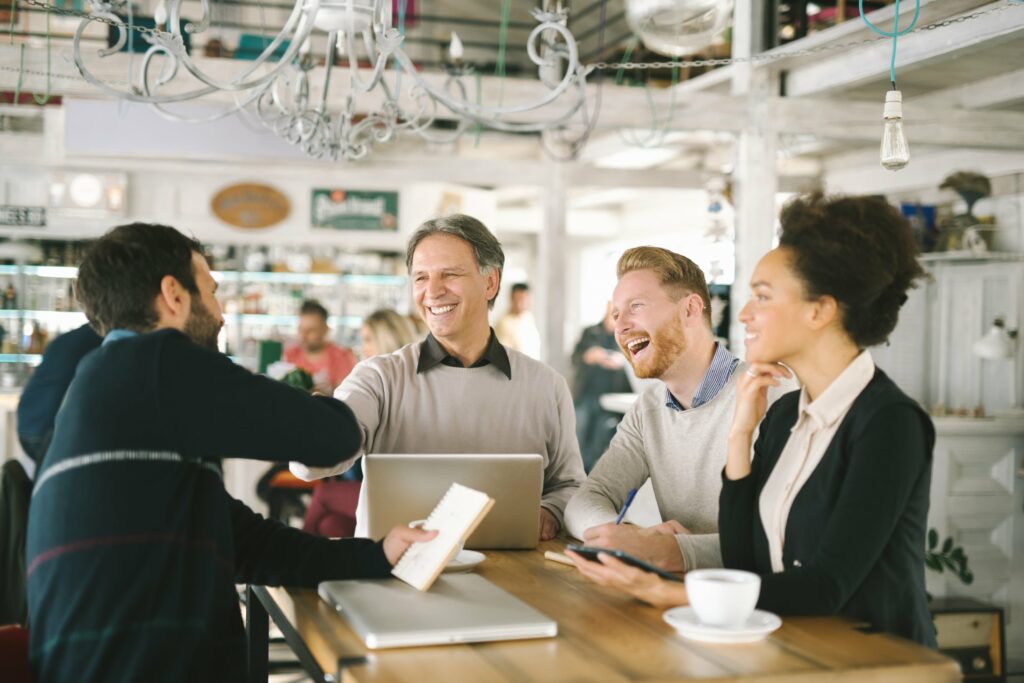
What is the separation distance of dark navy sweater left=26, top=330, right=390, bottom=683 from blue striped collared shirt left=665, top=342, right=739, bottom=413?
103 cm

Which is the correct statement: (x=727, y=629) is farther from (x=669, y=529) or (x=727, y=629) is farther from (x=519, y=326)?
(x=519, y=326)

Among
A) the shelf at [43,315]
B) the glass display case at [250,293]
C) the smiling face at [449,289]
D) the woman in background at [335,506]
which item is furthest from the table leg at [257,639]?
the shelf at [43,315]

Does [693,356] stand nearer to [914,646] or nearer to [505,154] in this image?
[914,646]

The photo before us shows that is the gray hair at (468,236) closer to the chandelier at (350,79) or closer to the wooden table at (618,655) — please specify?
the chandelier at (350,79)

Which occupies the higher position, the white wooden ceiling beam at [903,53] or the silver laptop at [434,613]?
the white wooden ceiling beam at [903,53]

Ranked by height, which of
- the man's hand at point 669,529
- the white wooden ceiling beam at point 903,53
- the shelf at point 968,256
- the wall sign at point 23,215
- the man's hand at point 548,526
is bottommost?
the man's hand at point 548,526

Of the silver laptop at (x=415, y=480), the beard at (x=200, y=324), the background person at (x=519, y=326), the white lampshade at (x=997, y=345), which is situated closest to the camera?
the beard at (x=200, y=324)

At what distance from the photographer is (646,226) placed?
1262 cm

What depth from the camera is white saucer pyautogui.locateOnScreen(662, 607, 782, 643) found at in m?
1.46

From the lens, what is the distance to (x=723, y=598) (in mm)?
1460

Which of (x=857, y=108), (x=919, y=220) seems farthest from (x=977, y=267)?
(x=857, y=108)

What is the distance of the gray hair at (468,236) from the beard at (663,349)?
0.45m

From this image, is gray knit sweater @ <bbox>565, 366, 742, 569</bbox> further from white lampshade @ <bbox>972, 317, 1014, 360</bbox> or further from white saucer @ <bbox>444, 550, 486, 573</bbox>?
white lampshade @ <bbox>972, 317, 1014, 360</bbox>

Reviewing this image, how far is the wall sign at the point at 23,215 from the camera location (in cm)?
840
